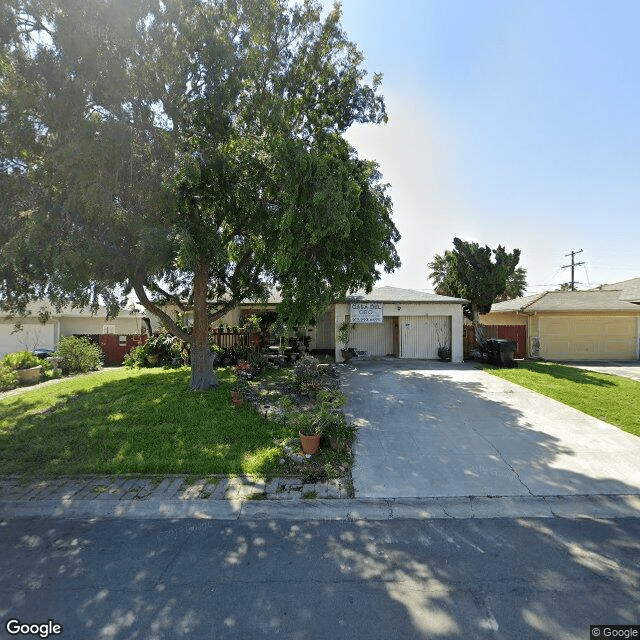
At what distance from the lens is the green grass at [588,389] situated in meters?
7.31

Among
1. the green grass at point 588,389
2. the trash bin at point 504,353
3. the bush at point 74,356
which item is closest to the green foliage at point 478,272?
the trash bin at point 504,353

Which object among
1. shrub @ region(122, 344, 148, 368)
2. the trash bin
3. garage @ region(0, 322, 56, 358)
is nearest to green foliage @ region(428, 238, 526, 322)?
the trash bin

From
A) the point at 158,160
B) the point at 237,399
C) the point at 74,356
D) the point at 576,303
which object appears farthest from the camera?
the point at 576,303

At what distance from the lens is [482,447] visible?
5.68 metres

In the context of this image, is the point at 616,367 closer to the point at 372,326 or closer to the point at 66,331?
the point at 372,326

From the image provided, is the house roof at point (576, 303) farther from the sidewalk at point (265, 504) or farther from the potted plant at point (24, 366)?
the potted plant at point (24, 366)

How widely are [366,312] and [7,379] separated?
1244cm

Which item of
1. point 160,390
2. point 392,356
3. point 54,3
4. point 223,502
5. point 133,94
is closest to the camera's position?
point 223,502

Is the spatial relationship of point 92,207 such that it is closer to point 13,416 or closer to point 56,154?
point 56,154

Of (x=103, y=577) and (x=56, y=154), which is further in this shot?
(x=56, y=154)

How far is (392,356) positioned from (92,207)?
44.6ft

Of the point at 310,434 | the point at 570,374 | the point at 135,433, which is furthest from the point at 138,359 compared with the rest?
the point at 570,374

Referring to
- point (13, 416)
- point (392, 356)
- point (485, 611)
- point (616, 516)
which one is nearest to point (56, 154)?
point (13, 416)

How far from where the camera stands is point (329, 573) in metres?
2.94
